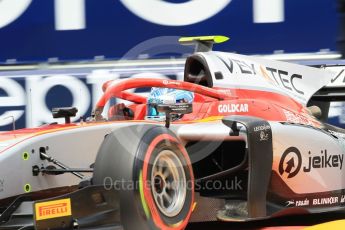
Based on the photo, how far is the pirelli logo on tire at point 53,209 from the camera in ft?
9.89

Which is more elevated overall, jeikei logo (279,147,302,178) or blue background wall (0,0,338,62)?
blue background wall (0,0,338,62)

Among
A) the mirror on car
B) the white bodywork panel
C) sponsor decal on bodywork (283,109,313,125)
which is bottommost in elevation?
sponsor decal on bodywork (283,109,313,125)

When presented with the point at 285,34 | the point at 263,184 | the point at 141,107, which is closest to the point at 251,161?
the point at 263,184

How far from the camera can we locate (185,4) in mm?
7359

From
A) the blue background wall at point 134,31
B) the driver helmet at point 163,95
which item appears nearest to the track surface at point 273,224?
the driver helmet at point 163,95

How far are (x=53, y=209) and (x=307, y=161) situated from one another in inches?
72.2

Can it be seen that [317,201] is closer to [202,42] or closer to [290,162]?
[290,162]

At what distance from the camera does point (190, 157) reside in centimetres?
393

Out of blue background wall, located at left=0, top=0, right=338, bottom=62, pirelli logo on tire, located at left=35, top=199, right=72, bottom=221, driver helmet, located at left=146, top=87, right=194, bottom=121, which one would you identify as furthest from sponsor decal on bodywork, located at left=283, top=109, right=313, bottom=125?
blue background wall, located at left=0, top=0, right=338, bottom=62

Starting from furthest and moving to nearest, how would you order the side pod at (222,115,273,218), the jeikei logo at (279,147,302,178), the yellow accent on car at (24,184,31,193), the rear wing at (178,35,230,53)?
the rear wing at (178,35,230,53) → the jeikei logo at (279,147,302,178) → the side pod at (222,115,273,218) → the yellow accent on car at (24,184,31,193)

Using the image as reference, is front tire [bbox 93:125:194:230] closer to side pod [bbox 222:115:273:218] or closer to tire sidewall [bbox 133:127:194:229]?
tire sidewall [bbox 133:127:194:229]

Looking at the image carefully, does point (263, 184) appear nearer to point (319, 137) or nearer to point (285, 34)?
point (319, 137)

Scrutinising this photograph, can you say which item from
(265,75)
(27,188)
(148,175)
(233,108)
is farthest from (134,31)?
(148,175)

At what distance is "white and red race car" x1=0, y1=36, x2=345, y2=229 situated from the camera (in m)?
3.25
